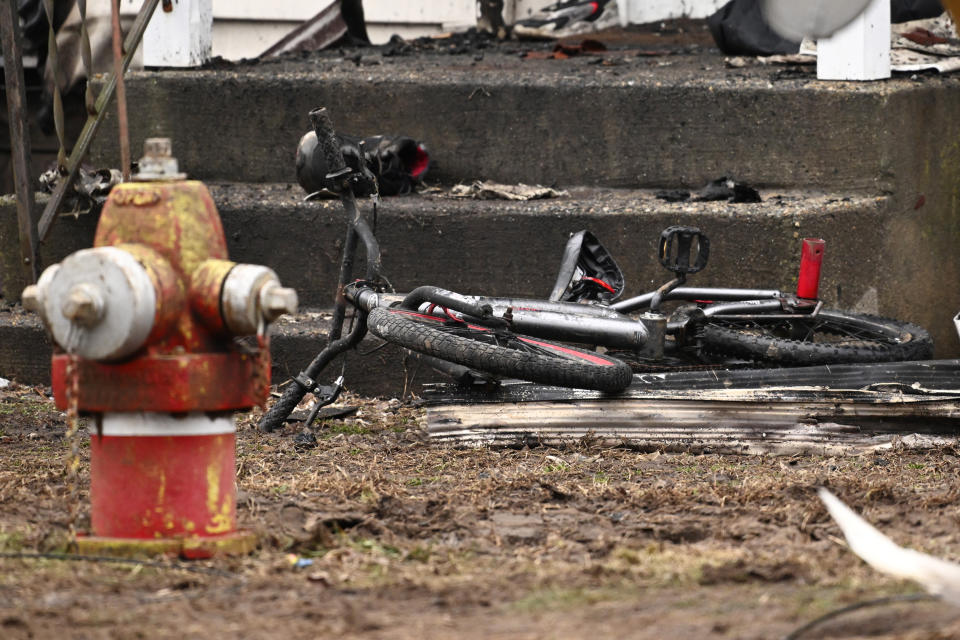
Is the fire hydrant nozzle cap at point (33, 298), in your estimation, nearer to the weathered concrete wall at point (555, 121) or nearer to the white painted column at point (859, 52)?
the weathered concrete wall at point (555, 121)

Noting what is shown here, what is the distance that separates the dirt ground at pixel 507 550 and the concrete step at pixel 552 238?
133 centimetres

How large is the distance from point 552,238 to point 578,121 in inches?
27.3

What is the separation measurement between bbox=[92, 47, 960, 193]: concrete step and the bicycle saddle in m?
0.97

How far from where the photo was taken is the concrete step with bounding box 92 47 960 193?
5.61m

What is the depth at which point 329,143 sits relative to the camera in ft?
14.4

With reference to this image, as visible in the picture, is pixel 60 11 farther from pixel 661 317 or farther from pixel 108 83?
pixel 661 317

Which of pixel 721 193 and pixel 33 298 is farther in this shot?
pixel 721 193

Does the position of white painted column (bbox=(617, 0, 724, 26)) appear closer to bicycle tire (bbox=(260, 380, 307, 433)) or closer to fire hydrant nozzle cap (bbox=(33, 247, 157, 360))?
bicycle tire (bbox=(260, 380, 307, 433))

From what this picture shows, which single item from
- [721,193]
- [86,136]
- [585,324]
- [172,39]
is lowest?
[585,324]

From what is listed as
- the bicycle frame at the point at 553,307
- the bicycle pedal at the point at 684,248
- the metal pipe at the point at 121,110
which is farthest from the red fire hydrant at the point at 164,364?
the bicycle pedal at the point at 684,248

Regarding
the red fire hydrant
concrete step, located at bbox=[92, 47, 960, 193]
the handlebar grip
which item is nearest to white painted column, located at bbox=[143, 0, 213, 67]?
concrete step, located at bbox=[92, 47, 960, 193]

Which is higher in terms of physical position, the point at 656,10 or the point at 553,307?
the point at 656,10

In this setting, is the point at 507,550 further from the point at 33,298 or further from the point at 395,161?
the point at 395,161

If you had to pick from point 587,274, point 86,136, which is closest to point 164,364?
point 587,274
